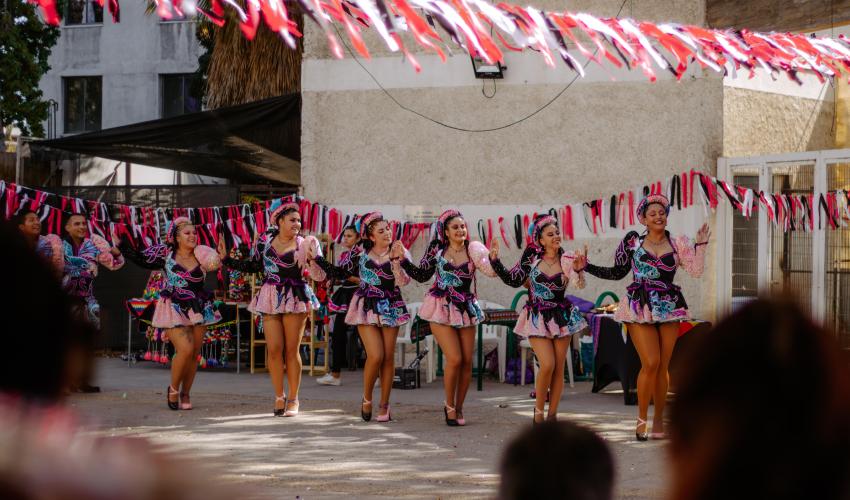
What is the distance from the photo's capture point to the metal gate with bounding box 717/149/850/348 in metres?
11.6

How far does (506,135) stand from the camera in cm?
1342

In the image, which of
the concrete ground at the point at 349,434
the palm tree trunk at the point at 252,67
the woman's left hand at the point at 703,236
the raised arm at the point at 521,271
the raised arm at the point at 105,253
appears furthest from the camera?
the palm tree trunk at the point at 252,67

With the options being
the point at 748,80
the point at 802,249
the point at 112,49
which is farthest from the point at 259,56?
the point at 112,49

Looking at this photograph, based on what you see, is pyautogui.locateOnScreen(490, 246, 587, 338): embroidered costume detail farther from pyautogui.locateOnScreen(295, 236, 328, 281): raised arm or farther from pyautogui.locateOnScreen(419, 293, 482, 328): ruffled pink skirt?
pyautogui.locateOnScreen(295, 236, 328, 281): raised arm

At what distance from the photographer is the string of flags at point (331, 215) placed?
1196cm

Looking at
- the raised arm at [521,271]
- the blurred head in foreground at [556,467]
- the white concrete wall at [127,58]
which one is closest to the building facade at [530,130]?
the raised arm at [521,271]

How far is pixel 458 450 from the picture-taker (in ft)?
26.8

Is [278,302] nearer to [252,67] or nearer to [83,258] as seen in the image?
[83,258]

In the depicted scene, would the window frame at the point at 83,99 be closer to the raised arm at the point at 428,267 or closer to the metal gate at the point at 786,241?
the metal gate at the point at 786,241

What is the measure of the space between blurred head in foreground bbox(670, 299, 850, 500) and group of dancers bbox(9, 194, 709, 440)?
735cm

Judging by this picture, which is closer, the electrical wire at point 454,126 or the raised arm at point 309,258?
the raised arm at point 309,258

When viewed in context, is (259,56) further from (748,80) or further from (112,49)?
(112,49)

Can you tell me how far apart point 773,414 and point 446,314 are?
27.3ft

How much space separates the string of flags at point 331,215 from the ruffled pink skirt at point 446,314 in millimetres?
3210
